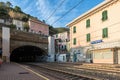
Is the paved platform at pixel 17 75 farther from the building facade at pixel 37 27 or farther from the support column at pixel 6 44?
the building facade at pixel 37 27

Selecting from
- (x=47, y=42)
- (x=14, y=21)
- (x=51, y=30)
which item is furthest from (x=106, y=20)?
(x=51, y=30)

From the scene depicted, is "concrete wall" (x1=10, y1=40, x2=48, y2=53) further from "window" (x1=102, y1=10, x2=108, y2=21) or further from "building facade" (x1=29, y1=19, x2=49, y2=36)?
"window" (x1=102, y1=10, x2=108, y2=21)

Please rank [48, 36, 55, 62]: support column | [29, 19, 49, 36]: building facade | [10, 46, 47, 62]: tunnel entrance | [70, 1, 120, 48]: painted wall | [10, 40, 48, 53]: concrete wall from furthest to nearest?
[29, 19, 49, 36]: building facade < [10, 46, 47, 62]: tunnel entrance < [48, 36, 55, 62]: support column < [10, 40, 48, 53]: concrete wall < [70, 1, 120, 48]: painted wall

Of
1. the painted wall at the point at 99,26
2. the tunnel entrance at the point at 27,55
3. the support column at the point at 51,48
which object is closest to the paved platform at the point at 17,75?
the painted wall at the point at 99,26

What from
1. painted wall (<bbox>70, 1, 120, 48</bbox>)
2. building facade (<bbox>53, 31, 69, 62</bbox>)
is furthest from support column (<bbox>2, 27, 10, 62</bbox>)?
painted wall (<bbox>70, 1, 120, 48</bbox>)

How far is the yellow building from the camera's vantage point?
34.6 meters

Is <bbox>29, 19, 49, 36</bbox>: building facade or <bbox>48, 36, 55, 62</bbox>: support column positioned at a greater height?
<bbox>29, 19, 49, 36</bbox>: building facade

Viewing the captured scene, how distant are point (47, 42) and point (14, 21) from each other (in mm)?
24209

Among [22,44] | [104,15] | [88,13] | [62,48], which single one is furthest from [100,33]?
[62,48]

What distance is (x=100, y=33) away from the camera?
39.5m

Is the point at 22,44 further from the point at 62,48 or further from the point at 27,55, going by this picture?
the point at 27,55

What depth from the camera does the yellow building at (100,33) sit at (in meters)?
34.6

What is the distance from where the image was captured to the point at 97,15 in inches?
1617

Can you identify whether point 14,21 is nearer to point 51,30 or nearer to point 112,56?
point 51,30
